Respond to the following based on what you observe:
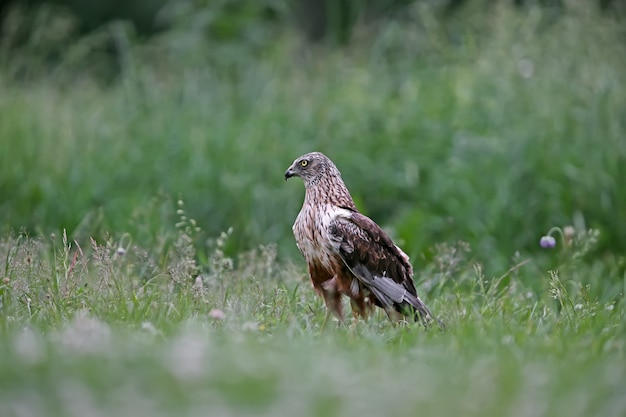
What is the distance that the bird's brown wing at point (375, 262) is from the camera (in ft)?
18.5

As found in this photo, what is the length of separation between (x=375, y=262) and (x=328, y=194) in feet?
1.81

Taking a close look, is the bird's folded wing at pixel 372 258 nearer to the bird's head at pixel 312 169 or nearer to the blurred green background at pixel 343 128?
the bird's head at pixel 312 169

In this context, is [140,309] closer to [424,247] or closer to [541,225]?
[424,247]

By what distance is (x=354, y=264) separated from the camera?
5668 mm

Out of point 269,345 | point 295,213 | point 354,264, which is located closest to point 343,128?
point 295,213

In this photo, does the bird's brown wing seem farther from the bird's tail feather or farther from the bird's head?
the bird's head

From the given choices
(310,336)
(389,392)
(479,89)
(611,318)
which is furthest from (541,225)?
(389,392)

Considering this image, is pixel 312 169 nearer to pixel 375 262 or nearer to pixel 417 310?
pixel 375 262

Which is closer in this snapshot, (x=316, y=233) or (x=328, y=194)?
(x=316, y=233)

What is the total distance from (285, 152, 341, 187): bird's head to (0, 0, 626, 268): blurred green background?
1202 millimetres

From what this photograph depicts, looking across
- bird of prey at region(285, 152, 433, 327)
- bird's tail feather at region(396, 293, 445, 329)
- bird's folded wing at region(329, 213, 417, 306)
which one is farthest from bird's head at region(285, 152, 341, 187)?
bird's tail feather at region(396, 293, 445, 329)

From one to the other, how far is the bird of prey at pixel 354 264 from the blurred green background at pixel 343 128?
1491 mm

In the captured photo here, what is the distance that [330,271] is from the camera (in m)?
5.71

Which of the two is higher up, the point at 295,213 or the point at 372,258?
the point at 372,258
